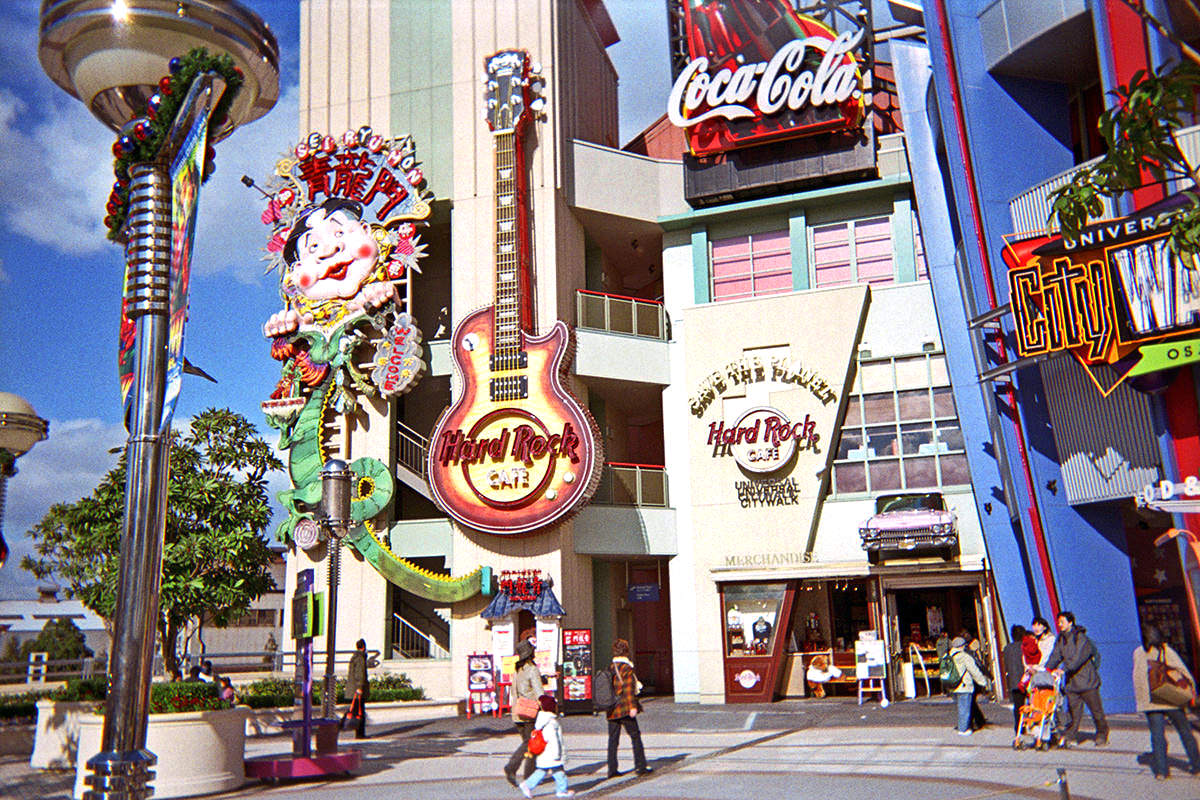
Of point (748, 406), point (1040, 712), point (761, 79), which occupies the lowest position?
point (1040, 712)

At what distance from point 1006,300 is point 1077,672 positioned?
32.3 ft

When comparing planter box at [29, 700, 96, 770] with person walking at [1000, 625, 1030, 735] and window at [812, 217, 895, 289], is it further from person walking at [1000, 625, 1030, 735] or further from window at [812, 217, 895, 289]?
window at [812, 217, 895, 289]

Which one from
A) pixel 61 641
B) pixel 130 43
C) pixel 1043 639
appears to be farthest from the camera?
pixel 61 641

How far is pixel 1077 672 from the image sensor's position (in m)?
14.7

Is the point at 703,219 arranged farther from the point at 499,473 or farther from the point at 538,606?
the point at 538,606

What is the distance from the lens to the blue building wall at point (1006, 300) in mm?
21375

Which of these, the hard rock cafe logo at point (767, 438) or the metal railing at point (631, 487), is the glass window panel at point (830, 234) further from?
the metal railing at point (631, 487)

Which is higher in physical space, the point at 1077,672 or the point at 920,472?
the point at 920,472

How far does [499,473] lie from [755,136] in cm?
1200

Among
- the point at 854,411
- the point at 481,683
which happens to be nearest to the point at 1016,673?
the point at 854,411

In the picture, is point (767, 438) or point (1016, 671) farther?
point (767, 438)

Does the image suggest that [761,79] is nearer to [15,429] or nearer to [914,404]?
[914,404]

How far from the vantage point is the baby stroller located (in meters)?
15.1

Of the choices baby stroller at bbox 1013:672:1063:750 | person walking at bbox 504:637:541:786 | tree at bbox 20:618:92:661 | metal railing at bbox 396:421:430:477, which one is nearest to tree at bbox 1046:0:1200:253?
baby stroller at bbox 1013:672:1063:750
